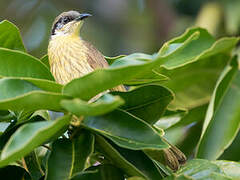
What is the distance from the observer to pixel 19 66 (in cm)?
190

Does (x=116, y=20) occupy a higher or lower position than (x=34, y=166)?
lower

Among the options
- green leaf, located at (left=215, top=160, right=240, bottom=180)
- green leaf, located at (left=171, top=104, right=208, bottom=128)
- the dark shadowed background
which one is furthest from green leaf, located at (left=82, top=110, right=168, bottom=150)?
the dark shadowed background

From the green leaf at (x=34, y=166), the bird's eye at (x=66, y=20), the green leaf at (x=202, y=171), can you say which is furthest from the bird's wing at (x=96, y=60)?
the green leaf at (x=202, y=171)

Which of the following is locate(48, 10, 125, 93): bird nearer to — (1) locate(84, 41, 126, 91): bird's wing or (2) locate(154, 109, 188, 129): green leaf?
(1) locate(84, 41, 126, 91): bird's wing

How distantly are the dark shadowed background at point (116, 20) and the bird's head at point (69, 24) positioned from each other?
1.93 metres

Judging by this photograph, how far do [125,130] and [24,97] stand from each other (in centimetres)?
35

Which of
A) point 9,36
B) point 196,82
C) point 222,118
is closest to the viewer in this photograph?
point 9,36

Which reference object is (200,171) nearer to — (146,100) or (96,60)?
(146,100)

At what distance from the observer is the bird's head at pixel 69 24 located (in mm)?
3863

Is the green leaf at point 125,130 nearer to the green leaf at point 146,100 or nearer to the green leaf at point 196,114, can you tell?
the green leaf at point 146,100

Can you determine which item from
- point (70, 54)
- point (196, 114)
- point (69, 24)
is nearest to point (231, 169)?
point (196, 114)

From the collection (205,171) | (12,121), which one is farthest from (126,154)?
(12,121)

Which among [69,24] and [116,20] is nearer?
[69,24]

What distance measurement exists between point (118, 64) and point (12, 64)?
16.6 inches
